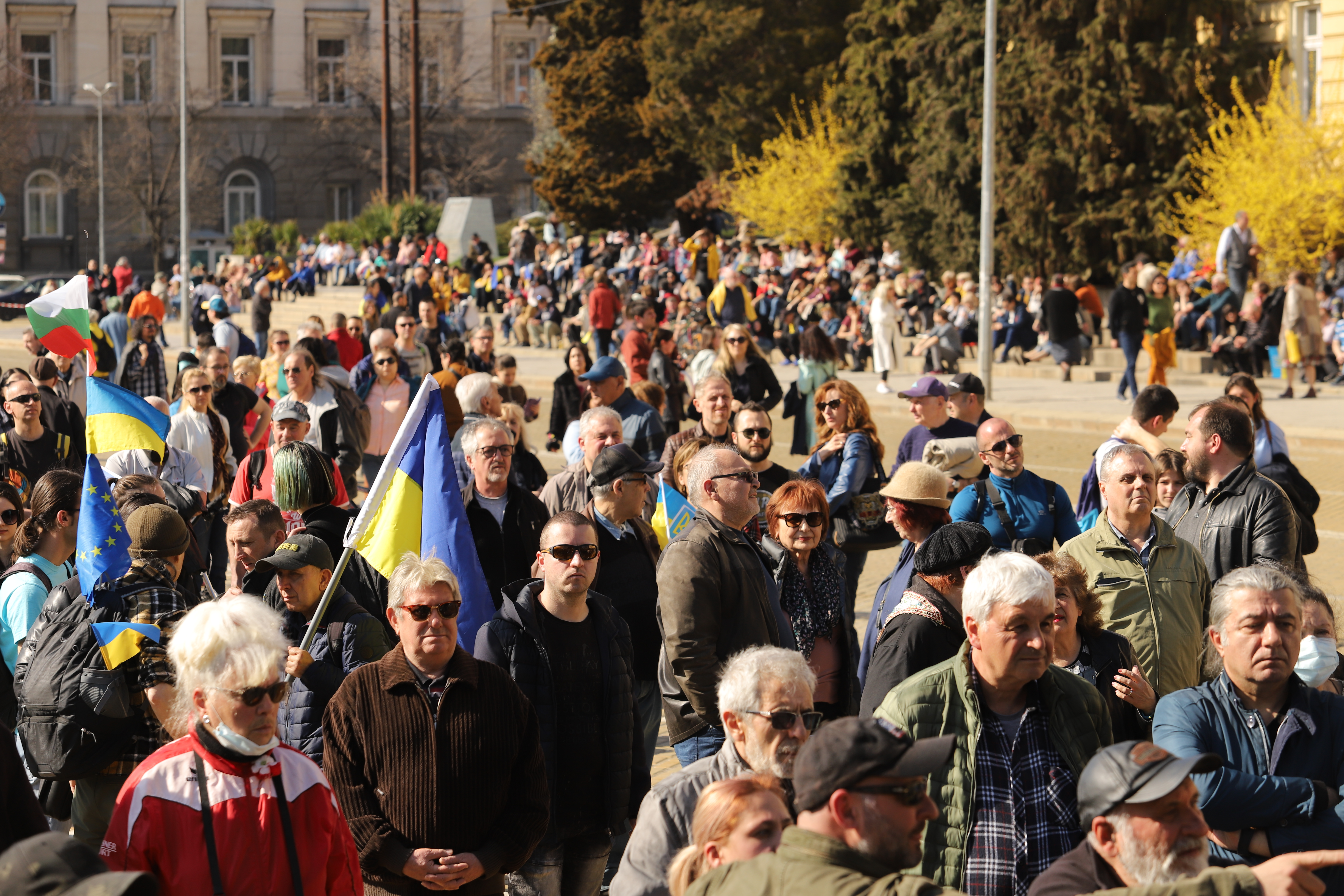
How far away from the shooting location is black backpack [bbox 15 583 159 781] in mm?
4766

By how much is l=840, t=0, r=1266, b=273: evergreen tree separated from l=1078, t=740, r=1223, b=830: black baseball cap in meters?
29.9

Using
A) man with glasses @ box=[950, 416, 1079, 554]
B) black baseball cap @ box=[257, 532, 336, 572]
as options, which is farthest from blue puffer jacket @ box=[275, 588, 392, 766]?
man with glasses @ box=[950, 416, 1079, 554]

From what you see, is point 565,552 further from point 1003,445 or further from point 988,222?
point 988,222

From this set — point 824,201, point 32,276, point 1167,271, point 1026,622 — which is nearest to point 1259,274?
point 1167,271

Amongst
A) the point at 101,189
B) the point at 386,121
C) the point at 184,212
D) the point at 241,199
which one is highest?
the point at 386,121

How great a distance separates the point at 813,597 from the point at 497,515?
1666 millimetres

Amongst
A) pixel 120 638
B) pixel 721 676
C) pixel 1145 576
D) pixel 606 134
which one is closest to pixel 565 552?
pixel 721 676

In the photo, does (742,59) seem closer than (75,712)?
No

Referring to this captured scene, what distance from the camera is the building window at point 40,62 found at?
2702 inches

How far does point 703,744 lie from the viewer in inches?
222

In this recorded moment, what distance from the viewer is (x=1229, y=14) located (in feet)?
106

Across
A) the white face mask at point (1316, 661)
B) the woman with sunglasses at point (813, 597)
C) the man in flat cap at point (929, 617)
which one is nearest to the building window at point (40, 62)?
the woman with sunglasses at point (813, 597)

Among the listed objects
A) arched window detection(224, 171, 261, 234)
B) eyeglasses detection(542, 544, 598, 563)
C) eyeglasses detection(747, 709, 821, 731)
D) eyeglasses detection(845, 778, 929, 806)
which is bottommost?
eyeglasses detection(747, 709, 821, 731)

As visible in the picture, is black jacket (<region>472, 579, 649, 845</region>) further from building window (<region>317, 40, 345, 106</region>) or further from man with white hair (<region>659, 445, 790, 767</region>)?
building window (<region>317, 40, 345, 106</region>)
